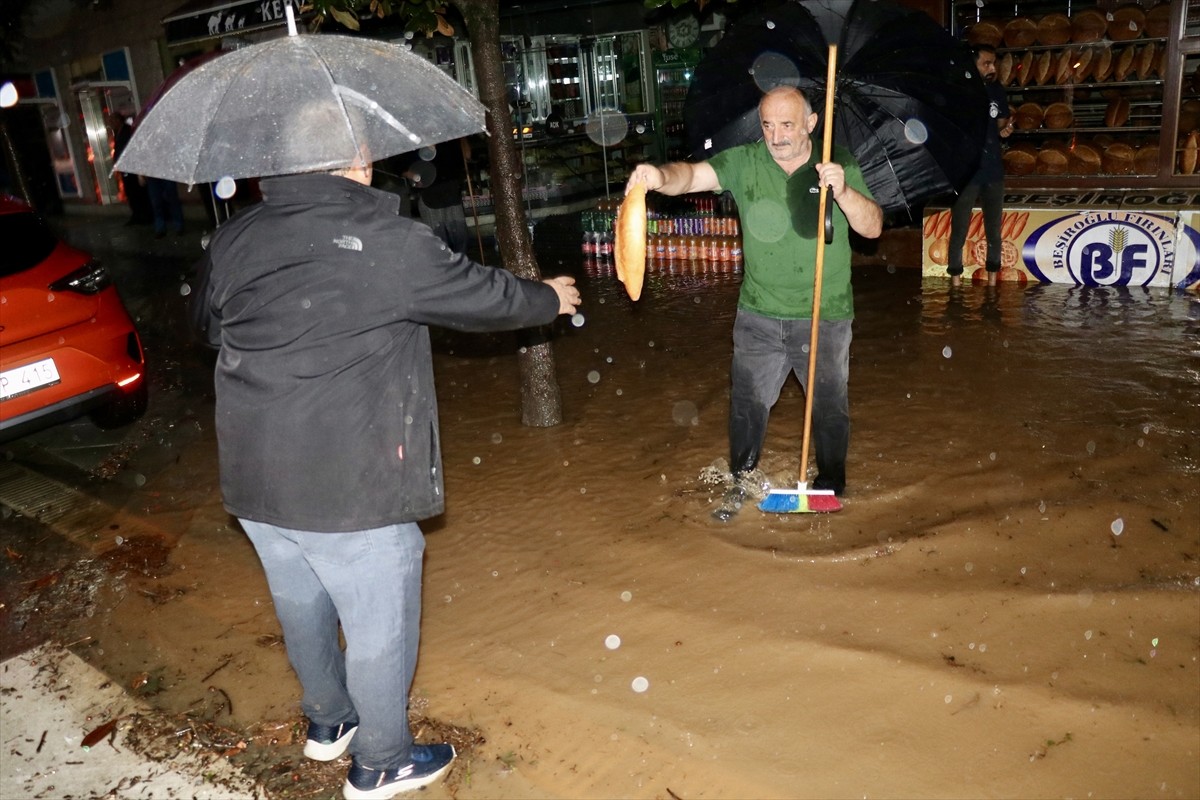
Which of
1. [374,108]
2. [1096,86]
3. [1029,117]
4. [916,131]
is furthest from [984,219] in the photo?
[374,108]

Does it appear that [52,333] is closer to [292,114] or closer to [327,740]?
[327,740]

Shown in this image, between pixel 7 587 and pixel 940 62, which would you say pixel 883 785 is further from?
pixel 7 587

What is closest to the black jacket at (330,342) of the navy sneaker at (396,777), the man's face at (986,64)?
the navy sneaker at (396,777)

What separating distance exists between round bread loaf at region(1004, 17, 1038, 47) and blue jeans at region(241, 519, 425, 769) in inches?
387

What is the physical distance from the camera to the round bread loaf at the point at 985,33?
407 inches

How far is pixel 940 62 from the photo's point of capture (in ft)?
13.8

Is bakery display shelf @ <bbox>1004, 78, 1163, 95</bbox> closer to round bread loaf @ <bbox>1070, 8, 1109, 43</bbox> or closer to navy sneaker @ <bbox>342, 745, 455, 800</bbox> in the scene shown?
round bread loaf @ <bbox>1070, 8, 1109, 43</bbox>

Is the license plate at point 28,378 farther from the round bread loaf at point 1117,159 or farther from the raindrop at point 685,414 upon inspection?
the round bread loaf at point 1117,159

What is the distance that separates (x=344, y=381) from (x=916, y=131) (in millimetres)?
2900

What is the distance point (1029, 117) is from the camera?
10.4m

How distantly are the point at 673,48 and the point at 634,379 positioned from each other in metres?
7.99

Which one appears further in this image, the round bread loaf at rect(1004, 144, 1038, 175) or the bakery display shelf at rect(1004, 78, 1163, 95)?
the round bread loaf at rect(1004, 144, 1038, 175)

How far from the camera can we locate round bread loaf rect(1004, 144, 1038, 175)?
10.4m

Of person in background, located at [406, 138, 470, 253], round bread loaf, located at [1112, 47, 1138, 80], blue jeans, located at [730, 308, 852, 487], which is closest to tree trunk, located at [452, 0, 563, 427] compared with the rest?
blue jeans, located at [730, 308, 852, 487]
